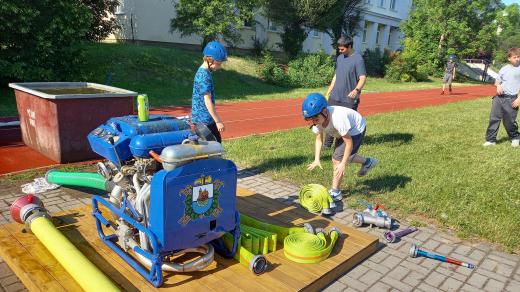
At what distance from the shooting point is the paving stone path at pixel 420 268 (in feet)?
10.8

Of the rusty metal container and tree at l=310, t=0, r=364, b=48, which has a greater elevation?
tree at l=310, t=0, r=364, b=48

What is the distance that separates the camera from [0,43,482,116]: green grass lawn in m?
14.4

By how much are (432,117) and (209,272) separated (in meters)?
11.7

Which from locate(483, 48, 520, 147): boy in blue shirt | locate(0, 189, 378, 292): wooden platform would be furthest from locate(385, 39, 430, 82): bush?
locate(0, 189, 378, 292): wooden platform

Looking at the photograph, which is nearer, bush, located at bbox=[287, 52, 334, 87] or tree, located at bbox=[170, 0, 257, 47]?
tree, located at bbox=[170, 0, 257, 47]

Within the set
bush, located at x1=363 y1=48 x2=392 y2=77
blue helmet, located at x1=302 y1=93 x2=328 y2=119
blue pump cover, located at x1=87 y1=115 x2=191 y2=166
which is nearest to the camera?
blue pump cover, located at x1=87 y1=115 x2=191 y2=166

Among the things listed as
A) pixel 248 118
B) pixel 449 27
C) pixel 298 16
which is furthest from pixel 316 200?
pixel 449 27

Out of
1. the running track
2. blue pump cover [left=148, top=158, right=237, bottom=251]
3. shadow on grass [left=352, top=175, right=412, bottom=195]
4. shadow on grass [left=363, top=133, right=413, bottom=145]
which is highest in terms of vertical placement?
blue pump cover [left=148, top=158, right=237, bottom=251]

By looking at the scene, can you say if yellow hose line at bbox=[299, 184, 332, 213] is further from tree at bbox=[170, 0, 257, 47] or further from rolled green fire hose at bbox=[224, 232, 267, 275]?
tree at bbox=[170, 0, 257, 47]

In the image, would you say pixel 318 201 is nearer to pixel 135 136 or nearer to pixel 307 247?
pixel 307 247

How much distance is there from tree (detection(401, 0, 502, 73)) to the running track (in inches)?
673

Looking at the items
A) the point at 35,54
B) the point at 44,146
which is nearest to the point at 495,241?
the point at 44,146

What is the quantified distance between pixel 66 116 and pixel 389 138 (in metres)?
6.80

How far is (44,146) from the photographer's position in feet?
20.4
